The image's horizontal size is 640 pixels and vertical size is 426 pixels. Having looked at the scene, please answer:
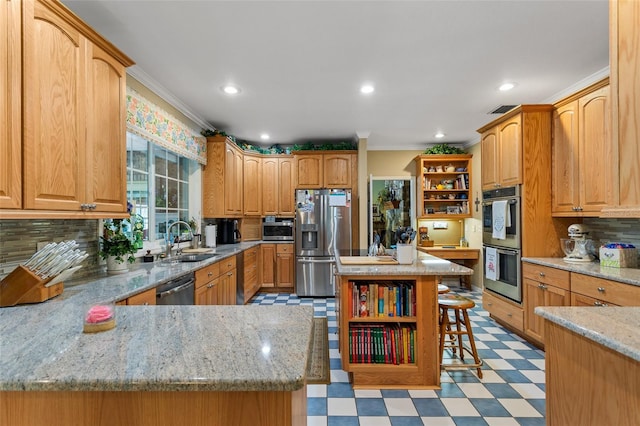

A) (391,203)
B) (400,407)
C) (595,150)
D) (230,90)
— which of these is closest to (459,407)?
(400,407)

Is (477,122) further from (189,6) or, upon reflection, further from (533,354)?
(189,6)

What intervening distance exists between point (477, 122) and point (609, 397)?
3988mm

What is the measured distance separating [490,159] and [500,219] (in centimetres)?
73

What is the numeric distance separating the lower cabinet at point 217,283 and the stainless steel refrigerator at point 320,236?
1.36 metres

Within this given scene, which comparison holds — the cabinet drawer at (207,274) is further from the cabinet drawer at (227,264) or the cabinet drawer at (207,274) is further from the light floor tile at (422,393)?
the light floor tile at (422,393)

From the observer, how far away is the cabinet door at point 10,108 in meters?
1.35

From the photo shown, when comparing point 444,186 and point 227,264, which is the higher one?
point 444,186

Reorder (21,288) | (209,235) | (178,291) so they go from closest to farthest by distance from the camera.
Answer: (21,288) < (178,291) < (209,235)

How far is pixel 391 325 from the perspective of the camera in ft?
7.82

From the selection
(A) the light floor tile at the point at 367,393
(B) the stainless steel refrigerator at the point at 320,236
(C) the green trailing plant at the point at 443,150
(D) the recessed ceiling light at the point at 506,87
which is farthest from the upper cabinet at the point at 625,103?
(C) the green trailing plant at the point at 443,150

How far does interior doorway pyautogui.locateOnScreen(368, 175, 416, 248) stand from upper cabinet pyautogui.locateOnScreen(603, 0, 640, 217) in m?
4.33

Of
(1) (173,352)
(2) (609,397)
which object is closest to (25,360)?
(1) (173,352)

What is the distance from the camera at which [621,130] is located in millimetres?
1205

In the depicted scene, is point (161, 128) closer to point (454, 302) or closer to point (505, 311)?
point (454, 302)
